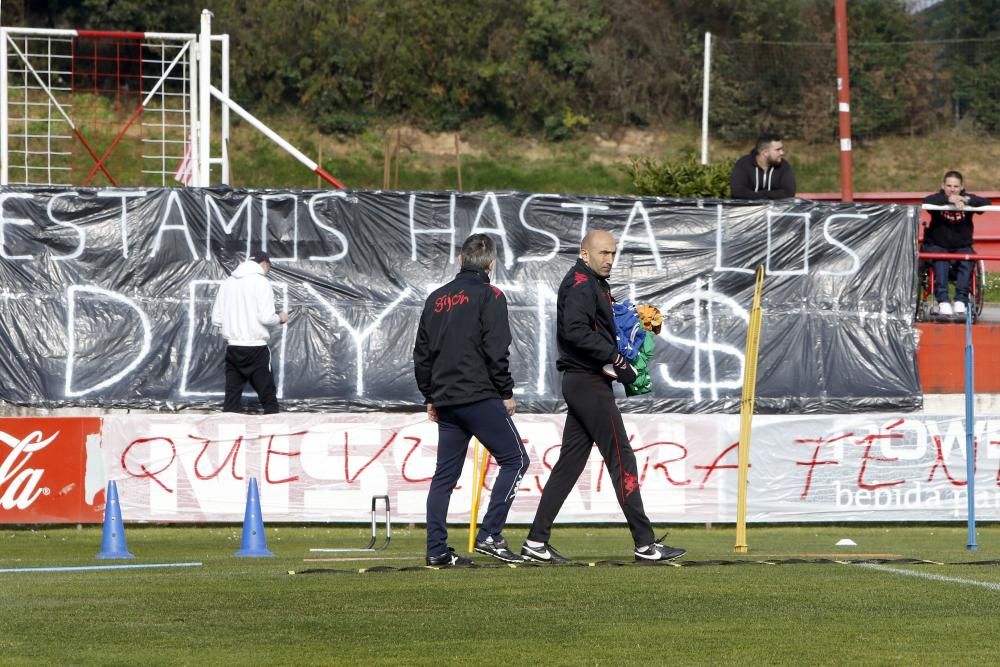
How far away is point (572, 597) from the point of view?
23.5ft

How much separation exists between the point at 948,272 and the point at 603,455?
993 centimetres

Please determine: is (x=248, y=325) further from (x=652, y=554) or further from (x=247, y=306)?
(x=652, y=554)

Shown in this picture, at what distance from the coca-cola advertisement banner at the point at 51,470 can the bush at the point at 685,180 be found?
12619 mm

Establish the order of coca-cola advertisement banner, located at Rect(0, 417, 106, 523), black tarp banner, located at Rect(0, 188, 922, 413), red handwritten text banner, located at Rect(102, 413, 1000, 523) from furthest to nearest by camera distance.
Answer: black tarp banner, located at Rect(0, 188, 922, 413)
red handwritten text banner, located at Rect(102, 413, 1000, 523)
coca-cola advertisement banner, located at Rect(0, 417, 106, 523)

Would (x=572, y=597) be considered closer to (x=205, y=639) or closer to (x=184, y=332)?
(x=205, y=639)

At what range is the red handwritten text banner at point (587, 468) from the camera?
14.2m

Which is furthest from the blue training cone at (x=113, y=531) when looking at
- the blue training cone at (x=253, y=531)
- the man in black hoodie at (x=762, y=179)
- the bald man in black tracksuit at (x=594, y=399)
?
the man in black hoodie at (x=762, y=179)

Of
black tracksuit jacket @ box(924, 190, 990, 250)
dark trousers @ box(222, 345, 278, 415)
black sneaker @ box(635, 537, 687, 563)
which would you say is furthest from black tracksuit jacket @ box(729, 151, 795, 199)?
black sneaker @ box(635, 537, 687, 563)

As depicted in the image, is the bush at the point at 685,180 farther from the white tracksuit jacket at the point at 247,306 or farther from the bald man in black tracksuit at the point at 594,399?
the bald man in black tracksuit at the point at 594,399

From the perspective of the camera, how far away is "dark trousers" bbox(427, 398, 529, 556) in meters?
8.73

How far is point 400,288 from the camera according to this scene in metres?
17.0

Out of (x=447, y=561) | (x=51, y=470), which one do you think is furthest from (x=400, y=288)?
(x=447, y=561)

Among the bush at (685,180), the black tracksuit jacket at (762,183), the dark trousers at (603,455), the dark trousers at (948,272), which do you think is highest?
the bush at (685,180)

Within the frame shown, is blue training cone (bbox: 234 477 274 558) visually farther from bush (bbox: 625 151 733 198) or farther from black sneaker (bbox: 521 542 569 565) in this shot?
bush (bbox: 625 151 733 198)
